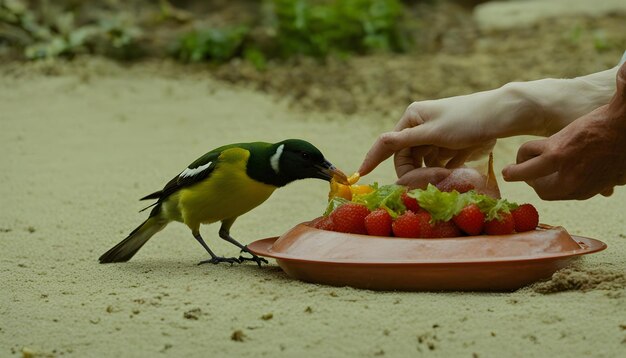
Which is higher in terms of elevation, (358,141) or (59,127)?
(59,127)

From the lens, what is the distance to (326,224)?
4285mm

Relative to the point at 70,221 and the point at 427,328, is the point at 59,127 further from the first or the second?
the point at 427,328

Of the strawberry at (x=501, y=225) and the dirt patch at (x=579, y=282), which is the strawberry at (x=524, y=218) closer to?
the strawberry at (x=501, y=225)

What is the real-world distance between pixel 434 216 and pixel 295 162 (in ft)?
3.08

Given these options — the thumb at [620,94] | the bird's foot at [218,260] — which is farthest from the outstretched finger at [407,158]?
the thumb at [620,94]

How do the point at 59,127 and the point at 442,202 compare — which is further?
the point at 59,127

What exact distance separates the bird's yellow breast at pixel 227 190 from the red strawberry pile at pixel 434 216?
26.4 inches

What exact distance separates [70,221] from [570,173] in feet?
11.2

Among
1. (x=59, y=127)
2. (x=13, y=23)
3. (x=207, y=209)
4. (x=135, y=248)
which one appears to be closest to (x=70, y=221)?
(x=135, y=248)

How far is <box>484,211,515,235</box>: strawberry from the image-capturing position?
3.95 metres

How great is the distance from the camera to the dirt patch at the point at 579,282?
3.79m

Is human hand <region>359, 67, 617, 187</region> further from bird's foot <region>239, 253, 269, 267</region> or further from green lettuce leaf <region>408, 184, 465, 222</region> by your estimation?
bird's foot <region>239, 253, 269, 267</region>

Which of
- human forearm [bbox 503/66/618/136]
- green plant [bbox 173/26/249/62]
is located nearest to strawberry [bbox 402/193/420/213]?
human forearm [bbox 503/66/618/136]

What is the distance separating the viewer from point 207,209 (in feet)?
15.7
